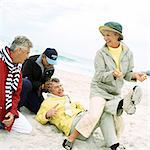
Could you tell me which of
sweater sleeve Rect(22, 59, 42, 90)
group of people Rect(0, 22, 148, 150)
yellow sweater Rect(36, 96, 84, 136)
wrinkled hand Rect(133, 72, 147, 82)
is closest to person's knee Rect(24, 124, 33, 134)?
group of people Rect(0, 22, 148, 150)

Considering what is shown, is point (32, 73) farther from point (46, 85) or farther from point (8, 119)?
point (8, 119)

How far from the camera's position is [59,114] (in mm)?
4594

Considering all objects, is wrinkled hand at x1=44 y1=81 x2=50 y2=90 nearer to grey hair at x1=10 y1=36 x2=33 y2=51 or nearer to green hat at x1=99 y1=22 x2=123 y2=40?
grey hair at x1=10 y1=36 x2=33 y2=51

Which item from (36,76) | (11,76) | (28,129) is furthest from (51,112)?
(11,76)

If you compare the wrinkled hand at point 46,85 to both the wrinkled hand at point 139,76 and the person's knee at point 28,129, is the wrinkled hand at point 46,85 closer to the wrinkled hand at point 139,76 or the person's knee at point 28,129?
the person's knee at point 28,129

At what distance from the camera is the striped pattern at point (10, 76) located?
396 cm

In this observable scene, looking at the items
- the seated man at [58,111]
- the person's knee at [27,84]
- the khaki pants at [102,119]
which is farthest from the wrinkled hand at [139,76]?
the person's knee at [27,84]

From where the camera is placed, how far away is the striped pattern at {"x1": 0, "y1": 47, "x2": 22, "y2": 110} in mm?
3961

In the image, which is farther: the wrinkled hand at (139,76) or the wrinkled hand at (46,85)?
the wrinkled hand at (46,85)

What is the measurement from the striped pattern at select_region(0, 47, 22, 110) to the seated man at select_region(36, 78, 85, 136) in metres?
0.64

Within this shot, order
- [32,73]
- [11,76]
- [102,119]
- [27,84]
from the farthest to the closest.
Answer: [32,73]
[27,84]
[102,119]
[11,76]

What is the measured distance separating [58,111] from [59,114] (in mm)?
43

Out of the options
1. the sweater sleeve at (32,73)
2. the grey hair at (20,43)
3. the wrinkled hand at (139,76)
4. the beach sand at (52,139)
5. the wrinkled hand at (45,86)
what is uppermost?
the grey hair at (20,43)

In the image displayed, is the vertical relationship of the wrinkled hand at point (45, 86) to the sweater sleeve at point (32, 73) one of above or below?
below
